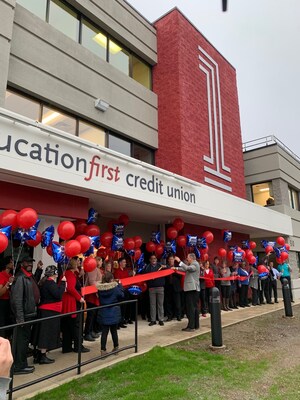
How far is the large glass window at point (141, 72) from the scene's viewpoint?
13414mm

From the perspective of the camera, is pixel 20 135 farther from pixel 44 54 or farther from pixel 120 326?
pixel 120 326

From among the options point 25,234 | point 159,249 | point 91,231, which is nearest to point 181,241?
point 159,249

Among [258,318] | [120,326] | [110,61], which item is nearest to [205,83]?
[110,61]

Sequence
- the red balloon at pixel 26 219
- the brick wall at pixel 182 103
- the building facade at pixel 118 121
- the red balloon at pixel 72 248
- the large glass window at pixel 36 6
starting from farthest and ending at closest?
the brick wall at pixel 182 103
the large glass window at pixel 36 6
the building facade at pixel 118 121
the red balloon at pixel 72 248
the red balloon at pixel 26 219

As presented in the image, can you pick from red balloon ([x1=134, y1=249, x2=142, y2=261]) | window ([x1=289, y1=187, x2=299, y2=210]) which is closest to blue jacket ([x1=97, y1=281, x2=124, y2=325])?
red balloon ([x1=134, y1=249, x2=142, y2=261])

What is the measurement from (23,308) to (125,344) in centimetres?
252

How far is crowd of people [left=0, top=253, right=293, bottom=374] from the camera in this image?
543cm

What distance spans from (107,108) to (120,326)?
6.88 metres

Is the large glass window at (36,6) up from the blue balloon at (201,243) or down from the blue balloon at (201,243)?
up

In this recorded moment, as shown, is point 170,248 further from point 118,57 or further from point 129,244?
point 118,57

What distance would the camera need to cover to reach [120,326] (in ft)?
28.8

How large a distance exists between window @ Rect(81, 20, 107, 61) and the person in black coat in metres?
8.57

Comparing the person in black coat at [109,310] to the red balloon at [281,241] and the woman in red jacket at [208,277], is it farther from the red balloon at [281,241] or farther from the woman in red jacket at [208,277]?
the red balloon at [281,241]

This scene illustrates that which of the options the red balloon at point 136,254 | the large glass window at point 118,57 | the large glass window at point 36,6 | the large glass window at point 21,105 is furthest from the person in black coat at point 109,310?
the large glass window at point 118,57
